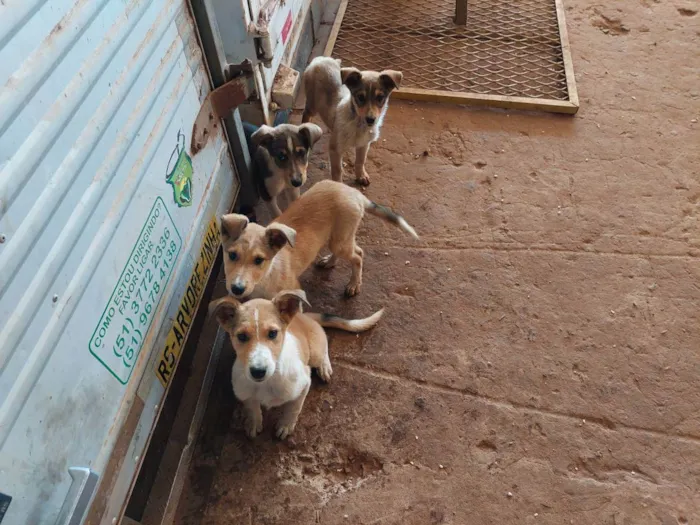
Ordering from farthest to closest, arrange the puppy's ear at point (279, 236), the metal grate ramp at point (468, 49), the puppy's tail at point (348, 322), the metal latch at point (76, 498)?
the metal grate ramp at point (468, 49), the puppy's tail at point (348, 322), the puppy's ear at point (279, 236), the metal latch at point (76, 498)

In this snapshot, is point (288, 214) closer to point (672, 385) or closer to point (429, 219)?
point (429, 219)

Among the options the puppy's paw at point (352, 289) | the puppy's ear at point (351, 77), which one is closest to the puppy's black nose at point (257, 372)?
the puppy's paw at point (352, 289)

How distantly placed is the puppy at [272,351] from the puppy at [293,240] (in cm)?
29

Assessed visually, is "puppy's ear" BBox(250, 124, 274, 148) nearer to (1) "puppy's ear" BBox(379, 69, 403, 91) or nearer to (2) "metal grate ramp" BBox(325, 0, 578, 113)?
(1) "puppy's ear" BBox(379, 69, 403, 91)

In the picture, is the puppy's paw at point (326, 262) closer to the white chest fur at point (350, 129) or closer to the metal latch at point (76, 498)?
the white chest fur at point (350, 129)

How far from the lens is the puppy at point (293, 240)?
3.19 metres

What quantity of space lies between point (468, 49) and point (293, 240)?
442cm

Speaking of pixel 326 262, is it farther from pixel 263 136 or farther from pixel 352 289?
pixel 263 136

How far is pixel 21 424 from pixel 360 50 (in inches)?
219

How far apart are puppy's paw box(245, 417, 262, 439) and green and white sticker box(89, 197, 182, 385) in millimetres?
998

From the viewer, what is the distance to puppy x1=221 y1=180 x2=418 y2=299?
3.19m

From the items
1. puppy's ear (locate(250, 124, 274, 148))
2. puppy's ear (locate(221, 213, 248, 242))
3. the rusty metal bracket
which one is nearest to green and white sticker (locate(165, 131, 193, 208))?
the rusty metal bracket

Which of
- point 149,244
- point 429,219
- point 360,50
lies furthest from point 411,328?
point 360,50

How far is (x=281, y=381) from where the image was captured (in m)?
3.00
